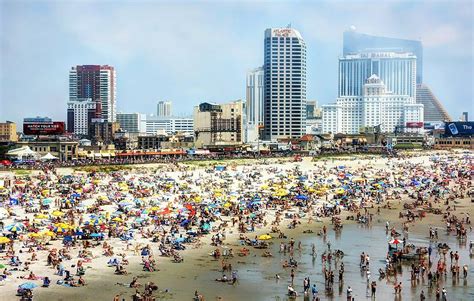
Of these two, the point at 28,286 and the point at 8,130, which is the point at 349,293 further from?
the point at 8,130

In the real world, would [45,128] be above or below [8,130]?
below

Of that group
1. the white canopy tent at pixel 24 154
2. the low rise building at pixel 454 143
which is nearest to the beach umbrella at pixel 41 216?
the white canopy tent at pixel 24 154

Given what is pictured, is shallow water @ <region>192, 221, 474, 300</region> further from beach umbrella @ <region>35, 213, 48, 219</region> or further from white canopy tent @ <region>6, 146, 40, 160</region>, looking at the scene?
white canopy tent @ <region>6, 146, 40, 160</region>

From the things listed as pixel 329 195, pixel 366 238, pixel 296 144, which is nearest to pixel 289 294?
pixel 366 238

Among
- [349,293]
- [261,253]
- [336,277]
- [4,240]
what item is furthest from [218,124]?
[349,293]

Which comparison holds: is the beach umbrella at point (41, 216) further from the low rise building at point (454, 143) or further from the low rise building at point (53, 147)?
the low rise building at point (454, 143)

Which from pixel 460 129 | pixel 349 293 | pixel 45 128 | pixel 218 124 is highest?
pixel 218 124
